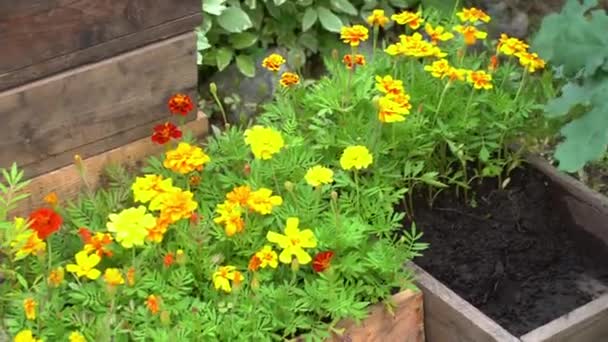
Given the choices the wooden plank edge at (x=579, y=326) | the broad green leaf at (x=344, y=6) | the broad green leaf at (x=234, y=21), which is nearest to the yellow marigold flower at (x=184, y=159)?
the wooden plank edge at (x=579, y=326)

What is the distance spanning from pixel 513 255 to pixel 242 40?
1264 millimetres

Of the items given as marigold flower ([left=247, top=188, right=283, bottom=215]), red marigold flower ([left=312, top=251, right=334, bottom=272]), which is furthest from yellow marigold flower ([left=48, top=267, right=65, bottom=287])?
red marigold flower ([left=312, top=251, right=334, bottom=272])

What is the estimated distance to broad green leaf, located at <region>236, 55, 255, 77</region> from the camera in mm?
3391

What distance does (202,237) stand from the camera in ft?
7.70

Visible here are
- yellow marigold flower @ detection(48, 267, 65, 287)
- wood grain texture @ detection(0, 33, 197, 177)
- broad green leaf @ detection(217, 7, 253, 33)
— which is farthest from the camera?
broad green leaf @ detection(217, 7, 253, 33)

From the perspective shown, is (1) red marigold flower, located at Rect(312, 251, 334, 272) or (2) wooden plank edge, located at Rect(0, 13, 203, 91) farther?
(2) wooden plank edge, located at Rect(0, 13, 203, 91)

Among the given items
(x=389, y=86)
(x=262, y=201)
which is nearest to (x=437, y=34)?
(x=389, y=86)

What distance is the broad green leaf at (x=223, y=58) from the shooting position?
11.0 feet

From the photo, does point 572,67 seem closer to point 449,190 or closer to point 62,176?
point 449,190

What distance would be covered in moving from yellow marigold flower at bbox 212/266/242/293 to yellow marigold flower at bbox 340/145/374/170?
1.22 ft

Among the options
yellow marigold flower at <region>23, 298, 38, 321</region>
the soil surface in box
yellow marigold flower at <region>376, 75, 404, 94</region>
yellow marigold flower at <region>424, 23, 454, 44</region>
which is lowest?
the soil surface in box

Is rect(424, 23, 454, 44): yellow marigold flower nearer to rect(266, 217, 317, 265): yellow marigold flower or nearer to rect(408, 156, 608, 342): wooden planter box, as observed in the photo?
rect(408, 156, 608, 342): wooden planter box

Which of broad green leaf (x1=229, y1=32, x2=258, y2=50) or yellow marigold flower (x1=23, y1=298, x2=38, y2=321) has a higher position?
yellow marigold flower (x1=23, y1=298, x2=38, y2=321)

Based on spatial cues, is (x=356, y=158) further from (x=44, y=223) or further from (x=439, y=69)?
(x=44, y=223)
